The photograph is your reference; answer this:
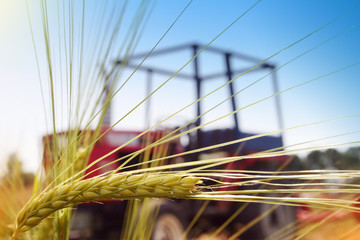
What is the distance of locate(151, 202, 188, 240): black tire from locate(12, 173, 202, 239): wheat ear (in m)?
2.15

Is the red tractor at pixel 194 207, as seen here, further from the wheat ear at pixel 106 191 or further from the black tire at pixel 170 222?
the wheat ear at pixel 106 191

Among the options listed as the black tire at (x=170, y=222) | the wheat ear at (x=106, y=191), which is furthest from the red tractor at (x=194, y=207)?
the wheat ear at (x=106, y=191)

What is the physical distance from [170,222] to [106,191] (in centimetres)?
227

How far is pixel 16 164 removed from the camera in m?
0.92

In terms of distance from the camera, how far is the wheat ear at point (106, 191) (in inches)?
16.2

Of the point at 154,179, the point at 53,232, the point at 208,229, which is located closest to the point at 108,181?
the point at 154,179

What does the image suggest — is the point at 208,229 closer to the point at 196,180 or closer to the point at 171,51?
the point at 171,51

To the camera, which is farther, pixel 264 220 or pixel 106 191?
pixel 264 220

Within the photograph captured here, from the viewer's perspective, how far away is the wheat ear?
16.2 inches

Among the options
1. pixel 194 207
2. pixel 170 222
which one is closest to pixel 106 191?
pixel 194 207

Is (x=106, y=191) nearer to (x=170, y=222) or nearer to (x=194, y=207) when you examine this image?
(x=194, y=207)

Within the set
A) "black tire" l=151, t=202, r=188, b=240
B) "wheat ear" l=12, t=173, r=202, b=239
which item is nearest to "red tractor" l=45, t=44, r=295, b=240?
"black tire" l=151, t=202, r=188, b=240

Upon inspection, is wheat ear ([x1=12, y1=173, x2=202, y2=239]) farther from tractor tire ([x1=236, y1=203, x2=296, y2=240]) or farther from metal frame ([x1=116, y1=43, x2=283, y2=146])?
tractor tire ([x1=236, y1=203, x2=296, y2=240])

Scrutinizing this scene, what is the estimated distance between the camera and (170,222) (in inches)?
102
